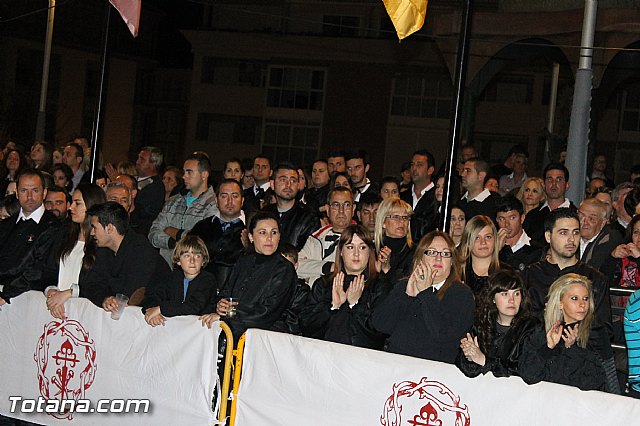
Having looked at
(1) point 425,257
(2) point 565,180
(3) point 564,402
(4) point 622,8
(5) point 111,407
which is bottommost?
(5) point 111,407

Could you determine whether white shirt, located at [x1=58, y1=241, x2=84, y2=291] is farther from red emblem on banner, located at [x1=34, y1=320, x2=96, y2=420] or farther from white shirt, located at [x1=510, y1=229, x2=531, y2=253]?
white shirt, located at [x1=510, y1=229, x2=531, y2=253]

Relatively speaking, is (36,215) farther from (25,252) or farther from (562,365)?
(562,365)

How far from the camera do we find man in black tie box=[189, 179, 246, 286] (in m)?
9.96

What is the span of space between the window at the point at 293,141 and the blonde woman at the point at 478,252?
35264 mm

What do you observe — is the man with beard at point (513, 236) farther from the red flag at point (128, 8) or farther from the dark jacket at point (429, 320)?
the red flag at point (128, 8)

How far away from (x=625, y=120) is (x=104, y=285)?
116ft

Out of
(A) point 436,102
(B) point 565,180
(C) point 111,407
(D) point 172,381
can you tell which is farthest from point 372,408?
(A) point 436,102

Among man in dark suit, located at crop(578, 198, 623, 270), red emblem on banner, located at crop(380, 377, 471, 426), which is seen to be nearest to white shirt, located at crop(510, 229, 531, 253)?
man in dark suit, located at crop(578, 198, 623, 270)

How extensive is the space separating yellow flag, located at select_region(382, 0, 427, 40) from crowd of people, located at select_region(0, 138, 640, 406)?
4.93ft

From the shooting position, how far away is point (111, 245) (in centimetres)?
929

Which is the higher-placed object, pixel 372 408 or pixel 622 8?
pixel 622 8

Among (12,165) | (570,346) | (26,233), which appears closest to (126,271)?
(26,233)

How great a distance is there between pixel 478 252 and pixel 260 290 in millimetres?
1810

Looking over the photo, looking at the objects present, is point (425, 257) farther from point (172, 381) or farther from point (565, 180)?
point (565, 180)
